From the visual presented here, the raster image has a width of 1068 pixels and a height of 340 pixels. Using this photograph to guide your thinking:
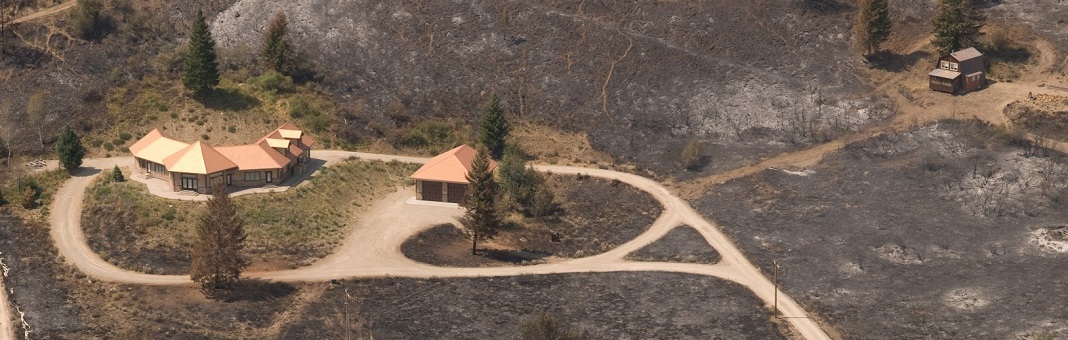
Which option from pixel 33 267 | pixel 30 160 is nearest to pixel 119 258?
pixel 33 267

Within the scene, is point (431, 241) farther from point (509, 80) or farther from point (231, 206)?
point (509, 80)

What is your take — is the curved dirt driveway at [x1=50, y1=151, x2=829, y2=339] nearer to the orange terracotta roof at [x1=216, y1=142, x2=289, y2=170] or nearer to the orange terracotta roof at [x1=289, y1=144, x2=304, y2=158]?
the orange terracotta roof at [x1=289, y1=144, x2=304, y2=158]

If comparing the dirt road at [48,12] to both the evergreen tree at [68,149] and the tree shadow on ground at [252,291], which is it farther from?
the tree shadow on ground at [252,291]

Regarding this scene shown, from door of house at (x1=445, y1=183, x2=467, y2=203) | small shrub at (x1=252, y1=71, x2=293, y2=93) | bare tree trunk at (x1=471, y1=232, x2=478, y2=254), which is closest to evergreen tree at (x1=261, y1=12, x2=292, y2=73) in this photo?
small shrub at (x1=252, y1=71, x2=293, y2=93)

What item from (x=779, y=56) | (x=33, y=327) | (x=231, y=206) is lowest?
(x=33, y=327)

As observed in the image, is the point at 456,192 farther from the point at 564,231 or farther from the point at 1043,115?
the point at 1043,115

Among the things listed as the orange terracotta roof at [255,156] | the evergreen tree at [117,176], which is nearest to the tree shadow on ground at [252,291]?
the orange terracotta roof at [255,156]
